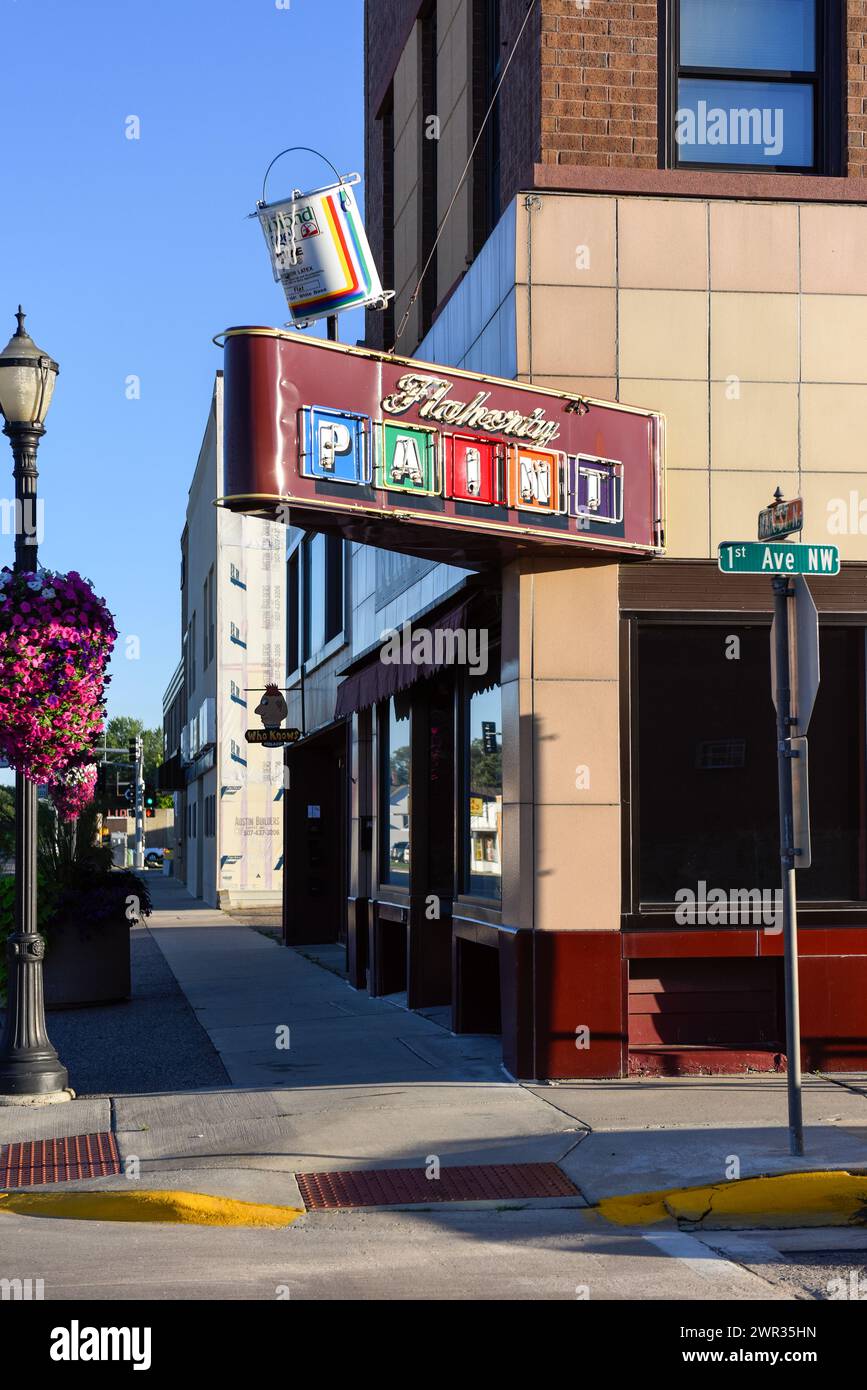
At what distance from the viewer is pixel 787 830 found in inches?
347

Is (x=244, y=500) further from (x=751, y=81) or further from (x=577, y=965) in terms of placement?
(x=751, y=81)

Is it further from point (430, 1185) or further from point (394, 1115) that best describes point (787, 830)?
point (394, 1115)

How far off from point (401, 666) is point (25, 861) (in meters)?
4.51

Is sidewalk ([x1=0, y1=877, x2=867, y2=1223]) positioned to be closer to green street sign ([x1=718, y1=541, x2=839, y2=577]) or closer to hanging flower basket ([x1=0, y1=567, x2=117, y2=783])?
hanging flower basket ([x1=0, y1=567, x2=117, y2=783])

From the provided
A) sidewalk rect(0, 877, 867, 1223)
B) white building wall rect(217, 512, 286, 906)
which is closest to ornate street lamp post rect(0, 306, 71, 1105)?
sidewalk rect(0, 877, 867, 1223)

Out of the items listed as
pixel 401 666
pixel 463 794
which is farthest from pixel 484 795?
pixel 401 666

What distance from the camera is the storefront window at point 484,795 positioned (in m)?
12.6

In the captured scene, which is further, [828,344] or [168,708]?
[168,708]

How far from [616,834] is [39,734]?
4236 mm

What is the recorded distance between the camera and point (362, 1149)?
922 cm

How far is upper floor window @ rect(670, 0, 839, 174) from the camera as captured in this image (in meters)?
12.0

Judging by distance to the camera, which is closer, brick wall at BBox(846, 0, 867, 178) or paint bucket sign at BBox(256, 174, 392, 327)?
brick wall at BBox(846, 0, 867, 178)

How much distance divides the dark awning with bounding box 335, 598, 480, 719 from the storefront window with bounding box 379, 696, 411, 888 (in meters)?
0.34
